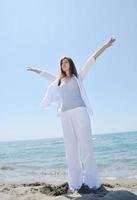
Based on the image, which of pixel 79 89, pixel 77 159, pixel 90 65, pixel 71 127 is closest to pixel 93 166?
pixel 77 159

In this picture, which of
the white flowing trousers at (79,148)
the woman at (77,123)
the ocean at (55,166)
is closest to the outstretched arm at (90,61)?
the woman at (77,123)

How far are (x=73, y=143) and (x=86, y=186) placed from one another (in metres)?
0.68

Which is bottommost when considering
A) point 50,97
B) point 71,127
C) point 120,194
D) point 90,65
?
point 120,194

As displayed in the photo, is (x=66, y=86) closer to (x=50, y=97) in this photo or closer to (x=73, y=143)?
(x=50, y=97)

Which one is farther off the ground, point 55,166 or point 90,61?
point 90,61

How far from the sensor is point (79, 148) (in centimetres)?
585

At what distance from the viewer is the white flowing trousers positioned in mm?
5723

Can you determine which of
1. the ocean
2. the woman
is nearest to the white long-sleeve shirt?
the woman

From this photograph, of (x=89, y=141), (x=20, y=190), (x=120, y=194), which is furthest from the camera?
(x=20, y=190)

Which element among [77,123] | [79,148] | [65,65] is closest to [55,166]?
[79,148]

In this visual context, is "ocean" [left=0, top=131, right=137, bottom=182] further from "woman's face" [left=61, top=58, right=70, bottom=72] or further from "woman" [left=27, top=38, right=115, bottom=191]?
"woman's face" [left=61, top=58, right=70, bottom=72]

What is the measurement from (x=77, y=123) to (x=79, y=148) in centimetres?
41

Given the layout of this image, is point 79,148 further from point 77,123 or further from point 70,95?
point 70,95

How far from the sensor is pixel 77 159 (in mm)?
5832
